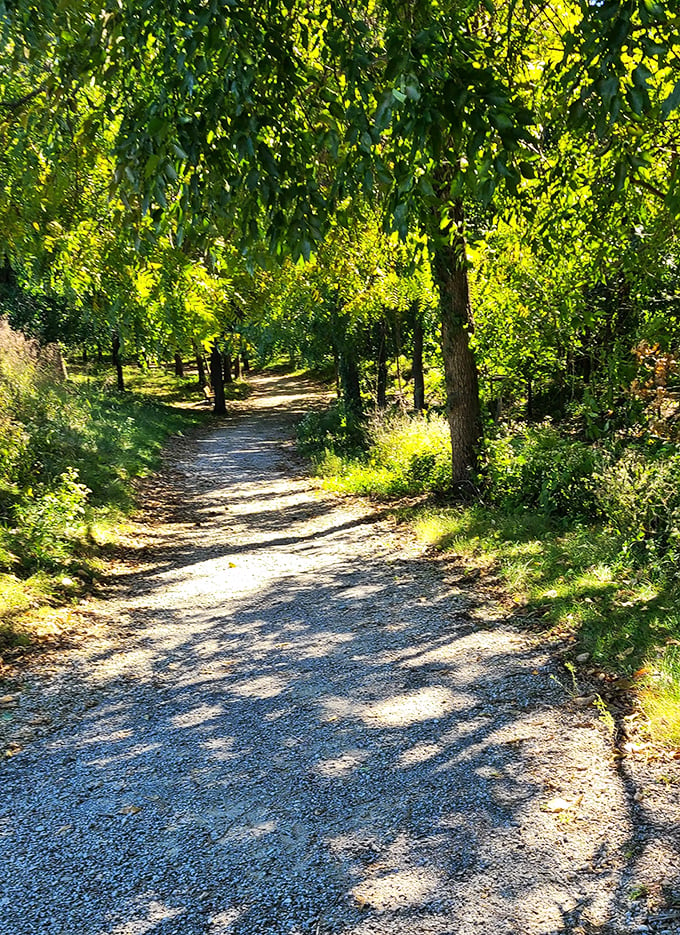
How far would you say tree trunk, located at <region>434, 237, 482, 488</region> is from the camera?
9.19 meters

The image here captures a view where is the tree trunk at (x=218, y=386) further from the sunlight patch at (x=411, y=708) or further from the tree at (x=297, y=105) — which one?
the tree at (x=297, y=105)

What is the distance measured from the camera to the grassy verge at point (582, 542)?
4.91m

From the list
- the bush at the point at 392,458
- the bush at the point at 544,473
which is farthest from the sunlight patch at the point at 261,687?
the bush at the point at 392,458

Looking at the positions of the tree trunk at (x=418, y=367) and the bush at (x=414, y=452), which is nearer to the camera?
the bush at (x=414, y=452)

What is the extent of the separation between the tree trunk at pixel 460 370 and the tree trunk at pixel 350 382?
28.8ft

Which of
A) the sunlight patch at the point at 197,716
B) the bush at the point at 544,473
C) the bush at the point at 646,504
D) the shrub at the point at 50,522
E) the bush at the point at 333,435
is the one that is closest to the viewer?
the sunlight patch at the point at 197,716

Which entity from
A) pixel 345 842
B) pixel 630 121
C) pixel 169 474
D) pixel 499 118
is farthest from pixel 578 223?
pixel 169 474

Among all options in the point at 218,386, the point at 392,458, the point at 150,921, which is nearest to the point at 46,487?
the point at 392,458

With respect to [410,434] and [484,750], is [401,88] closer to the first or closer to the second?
[484,750]

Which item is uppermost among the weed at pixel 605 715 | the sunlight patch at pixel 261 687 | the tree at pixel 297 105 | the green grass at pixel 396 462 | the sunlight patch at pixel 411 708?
the tree at pixel 297 105

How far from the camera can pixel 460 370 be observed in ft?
30.8

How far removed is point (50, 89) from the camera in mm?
3938

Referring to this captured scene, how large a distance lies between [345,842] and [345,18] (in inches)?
156

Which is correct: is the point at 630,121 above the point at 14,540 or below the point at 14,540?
above
